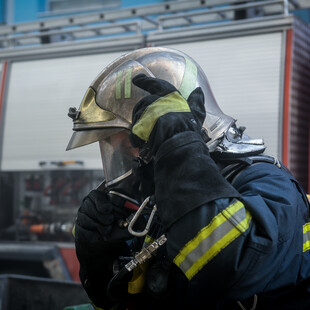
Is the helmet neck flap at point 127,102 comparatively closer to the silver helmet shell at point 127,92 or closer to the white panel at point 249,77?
the silver helmet shell at point 127,92

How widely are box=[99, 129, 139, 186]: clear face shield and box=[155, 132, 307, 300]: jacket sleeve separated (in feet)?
1.55

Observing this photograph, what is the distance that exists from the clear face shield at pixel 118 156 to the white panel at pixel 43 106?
9.70 feet

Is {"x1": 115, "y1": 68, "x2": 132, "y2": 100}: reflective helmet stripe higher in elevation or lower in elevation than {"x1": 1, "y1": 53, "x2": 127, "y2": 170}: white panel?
higher

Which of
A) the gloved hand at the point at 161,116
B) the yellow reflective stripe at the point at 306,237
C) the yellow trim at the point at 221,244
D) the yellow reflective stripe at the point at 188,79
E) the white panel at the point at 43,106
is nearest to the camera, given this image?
the yellow trim at the point at 221,244

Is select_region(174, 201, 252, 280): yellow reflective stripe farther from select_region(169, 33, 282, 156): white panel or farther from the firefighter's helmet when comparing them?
select_region(169, 33, 282, 156): white panel

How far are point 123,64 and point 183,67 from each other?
0.24 metres

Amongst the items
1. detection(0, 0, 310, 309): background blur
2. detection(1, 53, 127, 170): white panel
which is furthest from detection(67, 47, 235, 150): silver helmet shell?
detection(1, 53, 127, 170): white panel

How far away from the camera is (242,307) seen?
1.71 m

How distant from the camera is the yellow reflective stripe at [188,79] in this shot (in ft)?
6.31

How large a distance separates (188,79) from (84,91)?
130 inches

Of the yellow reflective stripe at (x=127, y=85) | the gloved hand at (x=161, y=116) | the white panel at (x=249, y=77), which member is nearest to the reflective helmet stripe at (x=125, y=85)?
the yellow reflective stripe at (x=127, y=85)

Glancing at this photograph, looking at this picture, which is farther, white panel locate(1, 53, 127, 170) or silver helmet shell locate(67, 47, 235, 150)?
white panel locate(1, 53, 127, 170)

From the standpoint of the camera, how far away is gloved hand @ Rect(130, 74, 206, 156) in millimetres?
1540

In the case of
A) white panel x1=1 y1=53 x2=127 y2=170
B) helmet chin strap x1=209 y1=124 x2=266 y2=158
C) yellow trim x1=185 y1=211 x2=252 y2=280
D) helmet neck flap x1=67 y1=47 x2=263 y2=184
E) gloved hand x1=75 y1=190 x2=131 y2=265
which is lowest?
white panel x1=1 y1=53 x2=127 y2=170
